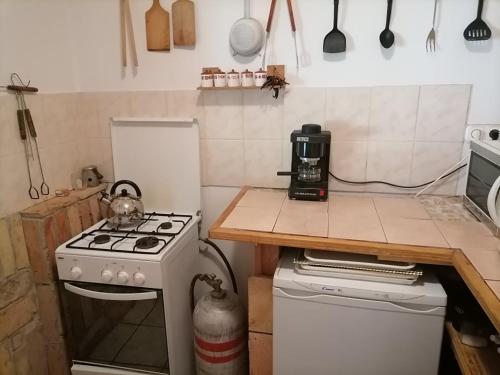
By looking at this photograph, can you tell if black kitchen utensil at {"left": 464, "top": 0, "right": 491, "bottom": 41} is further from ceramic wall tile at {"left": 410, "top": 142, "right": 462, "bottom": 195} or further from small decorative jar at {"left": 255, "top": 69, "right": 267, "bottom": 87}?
small decorative jar at {"left": 255, "top": 69, "right": 267, "bottom": 87}

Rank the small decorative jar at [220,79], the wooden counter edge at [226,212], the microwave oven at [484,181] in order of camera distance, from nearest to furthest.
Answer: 1. the microwave oven at [484,181]
2. the wooden counter edge at [226,212]
3. the small decorative jar at [220,79]

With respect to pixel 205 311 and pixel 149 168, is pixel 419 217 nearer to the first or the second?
pixel 205 311

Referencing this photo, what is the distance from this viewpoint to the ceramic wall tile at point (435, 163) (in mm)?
1597

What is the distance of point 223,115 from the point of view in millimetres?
1785

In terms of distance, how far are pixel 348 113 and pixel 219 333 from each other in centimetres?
113

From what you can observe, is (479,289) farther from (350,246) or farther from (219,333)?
(219,333)

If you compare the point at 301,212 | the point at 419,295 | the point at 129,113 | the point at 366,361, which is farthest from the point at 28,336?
the point at 419,295

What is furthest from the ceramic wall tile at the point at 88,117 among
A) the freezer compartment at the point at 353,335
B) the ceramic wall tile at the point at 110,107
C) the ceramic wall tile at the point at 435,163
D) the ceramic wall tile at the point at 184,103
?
the ceramic wall tile at the point at 435,163

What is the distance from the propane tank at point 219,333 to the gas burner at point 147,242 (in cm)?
29

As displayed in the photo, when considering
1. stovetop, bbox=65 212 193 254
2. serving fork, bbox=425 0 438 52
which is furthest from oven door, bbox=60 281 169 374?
serving fork, bbox=425 0 438 52

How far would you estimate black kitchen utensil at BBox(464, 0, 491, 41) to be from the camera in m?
1.41

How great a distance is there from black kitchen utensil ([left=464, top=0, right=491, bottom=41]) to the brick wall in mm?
1841

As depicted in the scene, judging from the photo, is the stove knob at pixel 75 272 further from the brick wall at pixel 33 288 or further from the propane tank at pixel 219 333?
the propane tank at pixel 219 333

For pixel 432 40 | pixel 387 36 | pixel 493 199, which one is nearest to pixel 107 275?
pixel 493 199
